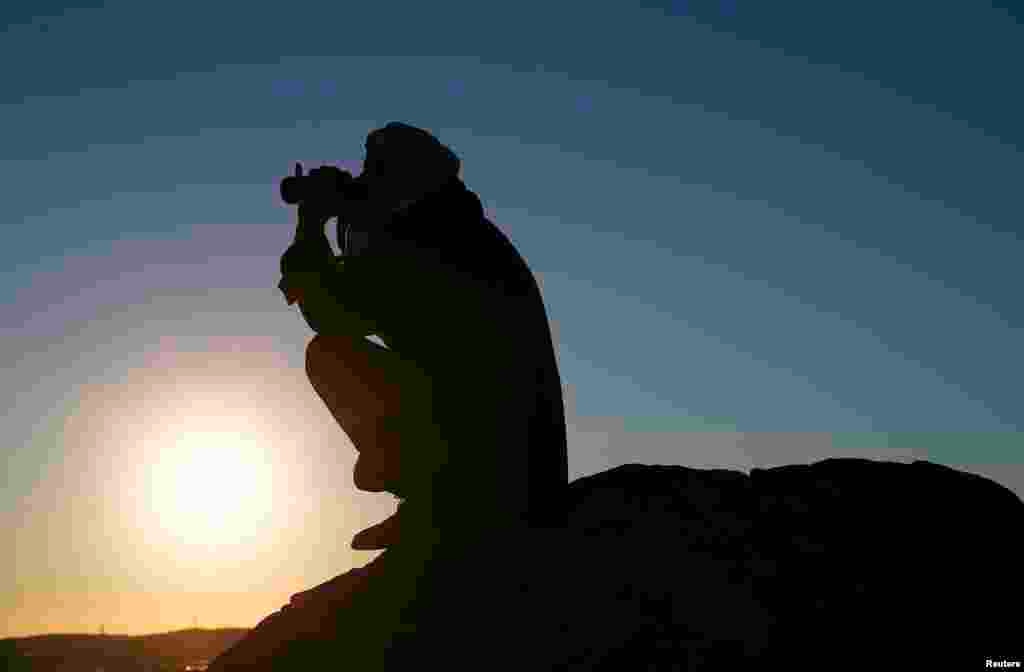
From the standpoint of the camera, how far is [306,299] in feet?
24.2

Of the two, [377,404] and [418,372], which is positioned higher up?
[418,372]

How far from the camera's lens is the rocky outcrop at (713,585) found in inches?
223

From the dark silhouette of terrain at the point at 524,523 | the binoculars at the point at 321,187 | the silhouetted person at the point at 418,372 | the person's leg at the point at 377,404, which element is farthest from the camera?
the binoculars at the point at 321,187

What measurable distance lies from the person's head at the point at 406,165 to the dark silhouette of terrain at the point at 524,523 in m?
0.01

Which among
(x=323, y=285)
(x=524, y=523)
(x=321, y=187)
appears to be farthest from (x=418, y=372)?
(x=321, y=187)

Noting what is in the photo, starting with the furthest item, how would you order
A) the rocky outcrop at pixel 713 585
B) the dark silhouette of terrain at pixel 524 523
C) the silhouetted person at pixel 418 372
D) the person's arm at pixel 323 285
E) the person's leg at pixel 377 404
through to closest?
the person's arm at pixel 323 285 < the person's leg at pixel 377 404 < the silhouetted person at pixel 418 372 < the dark silhouette of terrain at pixel 524 523 < the rocky outcrop at pixel 713 585

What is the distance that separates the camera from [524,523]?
6867 mm

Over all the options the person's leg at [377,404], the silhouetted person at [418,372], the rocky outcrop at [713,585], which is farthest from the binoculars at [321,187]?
the rocky outcrop at [713,585]

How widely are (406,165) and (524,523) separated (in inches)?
92.9

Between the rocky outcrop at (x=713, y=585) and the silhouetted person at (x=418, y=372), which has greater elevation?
the silhouetted person at (x=418, y=372)

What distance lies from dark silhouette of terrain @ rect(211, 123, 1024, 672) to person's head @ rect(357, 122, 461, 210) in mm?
14

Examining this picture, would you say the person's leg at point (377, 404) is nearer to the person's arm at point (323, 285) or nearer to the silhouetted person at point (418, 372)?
the silhouetted person at point (418, 372)

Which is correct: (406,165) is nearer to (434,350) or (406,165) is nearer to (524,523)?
(434,350)

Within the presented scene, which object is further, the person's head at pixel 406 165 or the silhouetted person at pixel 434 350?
the person's head at pixel 406 165
